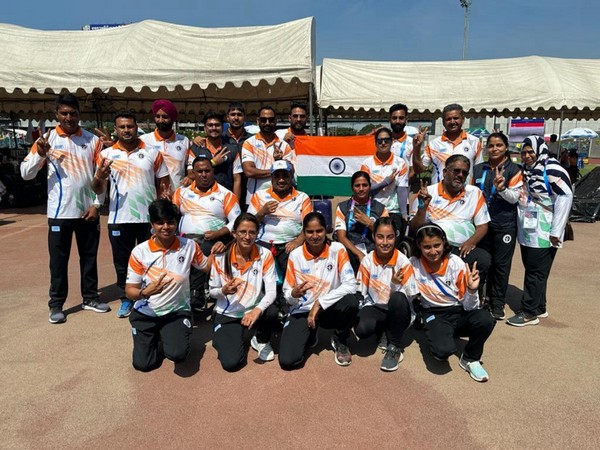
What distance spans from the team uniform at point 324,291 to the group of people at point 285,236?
11mm

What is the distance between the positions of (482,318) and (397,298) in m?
0.62

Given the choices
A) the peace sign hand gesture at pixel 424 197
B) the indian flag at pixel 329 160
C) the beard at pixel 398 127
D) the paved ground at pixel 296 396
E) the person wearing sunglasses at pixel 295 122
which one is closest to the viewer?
the paved ground at pixel 296 396

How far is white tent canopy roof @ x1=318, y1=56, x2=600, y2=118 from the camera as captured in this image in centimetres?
957

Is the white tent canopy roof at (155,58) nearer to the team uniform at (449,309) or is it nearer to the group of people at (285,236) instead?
the group of people at (285,236)

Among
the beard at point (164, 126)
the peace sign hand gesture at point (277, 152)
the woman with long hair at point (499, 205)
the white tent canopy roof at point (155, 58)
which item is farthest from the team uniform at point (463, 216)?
the white tent canopy roof at point (155, 58)

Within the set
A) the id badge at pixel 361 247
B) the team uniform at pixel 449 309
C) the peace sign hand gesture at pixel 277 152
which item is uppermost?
the peace sign hand gesture at pixel 277 152

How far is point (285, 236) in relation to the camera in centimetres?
421

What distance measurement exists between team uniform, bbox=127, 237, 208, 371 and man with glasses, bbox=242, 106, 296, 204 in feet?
4.39

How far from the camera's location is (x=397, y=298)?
3.44 meters

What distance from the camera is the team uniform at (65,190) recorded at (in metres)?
4.13

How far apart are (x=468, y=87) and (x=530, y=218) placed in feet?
22.1

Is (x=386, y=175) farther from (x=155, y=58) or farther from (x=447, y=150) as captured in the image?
(x=155, y=58)

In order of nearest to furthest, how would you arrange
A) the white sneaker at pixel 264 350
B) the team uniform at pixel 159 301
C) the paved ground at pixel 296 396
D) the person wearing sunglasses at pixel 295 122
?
the paved ground at pixel 296 396, the team uniform at pixel 159 301, the white sneaker at pixel 264 350, the person wearing sunglasses at pixel 295 122

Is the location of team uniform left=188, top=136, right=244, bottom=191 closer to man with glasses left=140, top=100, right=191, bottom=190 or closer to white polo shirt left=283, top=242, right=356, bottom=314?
man with glasses left=140, top=100, right=191, bottom=190
